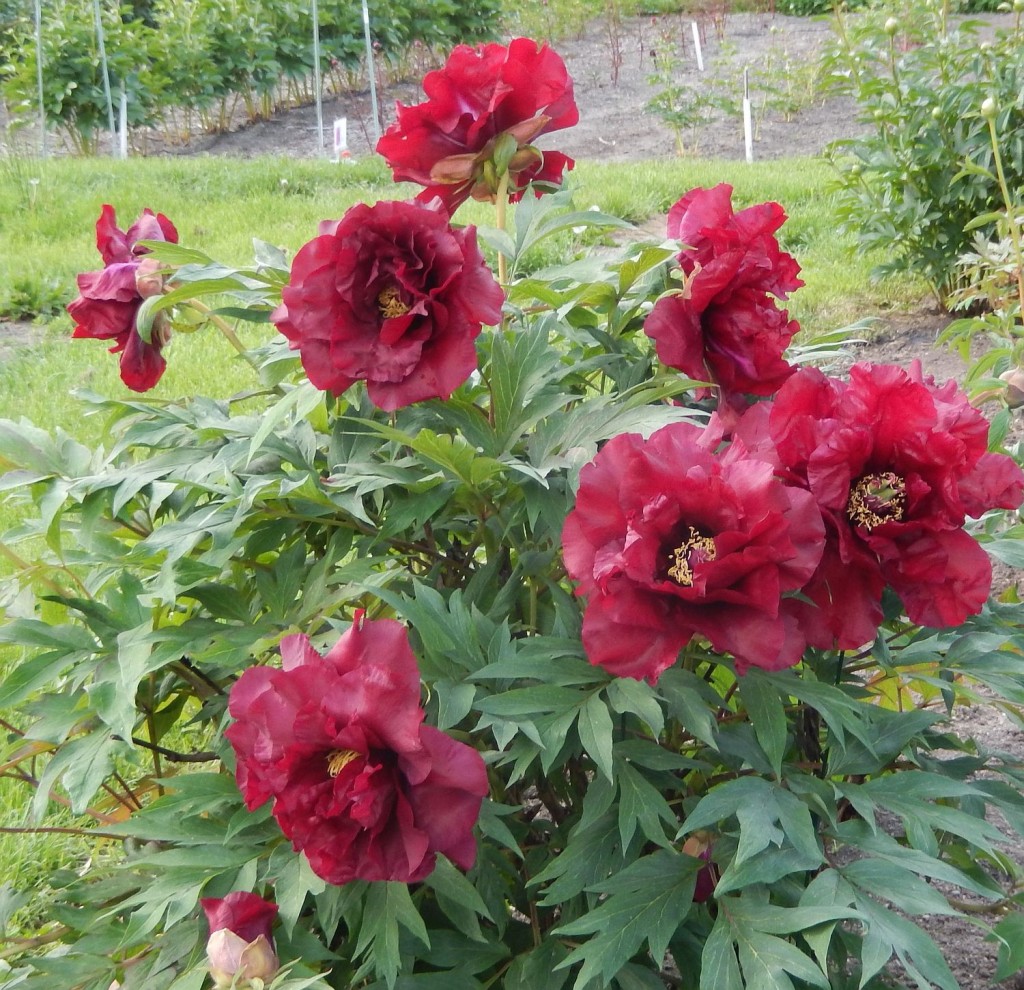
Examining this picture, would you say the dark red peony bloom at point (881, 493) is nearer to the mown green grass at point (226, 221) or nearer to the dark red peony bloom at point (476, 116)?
the dark red peony bloom at point (476, 116)

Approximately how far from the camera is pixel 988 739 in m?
2.01

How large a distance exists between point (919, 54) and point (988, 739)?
2506 mm

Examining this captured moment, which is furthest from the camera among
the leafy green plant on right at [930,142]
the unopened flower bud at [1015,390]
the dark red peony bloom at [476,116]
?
the leafy green plant on right at [930,142]

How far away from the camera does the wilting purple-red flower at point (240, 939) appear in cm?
92

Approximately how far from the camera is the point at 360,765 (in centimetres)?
87

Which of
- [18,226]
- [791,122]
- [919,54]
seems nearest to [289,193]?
[18,226]

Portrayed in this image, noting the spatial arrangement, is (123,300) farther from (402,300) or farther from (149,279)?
(402,300)

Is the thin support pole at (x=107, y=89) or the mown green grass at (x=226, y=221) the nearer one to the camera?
the mown green grass at (x=226, y=221)

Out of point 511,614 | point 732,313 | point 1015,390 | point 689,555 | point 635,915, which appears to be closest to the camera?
point 689,555

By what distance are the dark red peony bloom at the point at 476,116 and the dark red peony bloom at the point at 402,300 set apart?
0.65ft

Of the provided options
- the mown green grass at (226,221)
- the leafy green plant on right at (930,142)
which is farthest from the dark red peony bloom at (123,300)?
the leafy green plant on right at (930,142)

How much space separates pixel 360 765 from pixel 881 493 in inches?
18.4

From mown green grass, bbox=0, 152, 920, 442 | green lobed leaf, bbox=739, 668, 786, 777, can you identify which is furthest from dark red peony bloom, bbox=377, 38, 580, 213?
mown green grass, bbox=0, 152, 920, 442

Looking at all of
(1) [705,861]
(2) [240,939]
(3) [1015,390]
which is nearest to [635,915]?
(1) [705,861]
